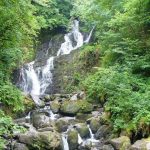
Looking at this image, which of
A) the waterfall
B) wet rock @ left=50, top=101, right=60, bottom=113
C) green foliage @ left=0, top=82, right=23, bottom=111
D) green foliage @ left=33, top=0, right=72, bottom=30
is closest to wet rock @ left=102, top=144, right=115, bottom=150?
green foliage @ left=0, top=82, right=23, bottom=111

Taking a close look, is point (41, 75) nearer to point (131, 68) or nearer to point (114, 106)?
point (131, 68)

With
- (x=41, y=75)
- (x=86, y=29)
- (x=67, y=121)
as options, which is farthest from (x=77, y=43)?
(x=67, y=121)

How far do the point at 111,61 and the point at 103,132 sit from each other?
15.3ft

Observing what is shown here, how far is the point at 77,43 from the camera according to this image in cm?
2302

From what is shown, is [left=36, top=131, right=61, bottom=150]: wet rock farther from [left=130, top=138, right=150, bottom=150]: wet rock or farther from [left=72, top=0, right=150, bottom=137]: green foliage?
[left=130, top=138, right=150, bottom=150]: wet rock

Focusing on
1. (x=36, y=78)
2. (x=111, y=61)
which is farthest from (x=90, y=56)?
(x=111, y=61)

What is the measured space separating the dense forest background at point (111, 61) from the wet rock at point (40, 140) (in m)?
1.11

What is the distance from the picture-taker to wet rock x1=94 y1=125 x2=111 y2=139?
10.8m

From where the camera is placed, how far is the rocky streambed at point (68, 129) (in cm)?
938

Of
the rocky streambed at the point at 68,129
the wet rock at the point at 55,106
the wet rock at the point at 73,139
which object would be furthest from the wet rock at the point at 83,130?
the wet rock at the point at 55,106

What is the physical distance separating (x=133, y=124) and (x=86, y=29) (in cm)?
1443

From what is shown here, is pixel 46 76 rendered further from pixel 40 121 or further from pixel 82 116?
pixel 40 121

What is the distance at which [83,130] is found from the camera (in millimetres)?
11195

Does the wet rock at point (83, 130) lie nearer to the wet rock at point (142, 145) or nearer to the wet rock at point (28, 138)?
the wet rock at point (28, 138)
